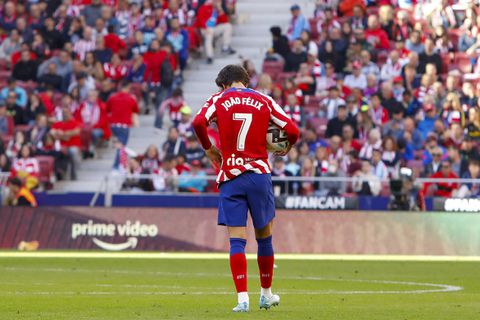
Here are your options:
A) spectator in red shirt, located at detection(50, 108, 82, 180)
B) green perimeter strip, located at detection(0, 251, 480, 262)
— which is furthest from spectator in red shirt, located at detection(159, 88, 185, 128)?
green perimeter strip, located at detection(0, 251, 480, 262)

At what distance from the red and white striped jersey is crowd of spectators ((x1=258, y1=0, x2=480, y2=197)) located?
15580mm

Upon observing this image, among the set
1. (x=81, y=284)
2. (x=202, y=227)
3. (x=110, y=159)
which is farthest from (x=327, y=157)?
(x=81, y=284)

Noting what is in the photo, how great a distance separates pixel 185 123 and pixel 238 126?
20.4 m

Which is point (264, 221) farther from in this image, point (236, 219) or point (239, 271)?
point (239, 271)

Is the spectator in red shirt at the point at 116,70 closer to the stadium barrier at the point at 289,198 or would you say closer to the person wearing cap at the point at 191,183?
the stadium barrier at the point at 289,198

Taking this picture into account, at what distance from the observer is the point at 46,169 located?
3297cm

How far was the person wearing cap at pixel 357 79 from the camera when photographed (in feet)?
109

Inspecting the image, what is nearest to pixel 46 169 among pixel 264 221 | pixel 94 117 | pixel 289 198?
pixel 94 117

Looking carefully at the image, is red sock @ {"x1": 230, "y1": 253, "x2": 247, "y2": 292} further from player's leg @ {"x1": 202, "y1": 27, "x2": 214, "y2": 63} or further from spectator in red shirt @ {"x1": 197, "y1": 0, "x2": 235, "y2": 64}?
player's leg @ {"x1": 202, "y1": 27, "x2": 214, "y2": 63}

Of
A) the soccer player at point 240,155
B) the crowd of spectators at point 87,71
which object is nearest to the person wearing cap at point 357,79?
the crowd of spectators at point 87,71

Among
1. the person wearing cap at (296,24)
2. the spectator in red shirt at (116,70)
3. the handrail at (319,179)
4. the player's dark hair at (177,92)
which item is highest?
the person wearing cap at (296,24)

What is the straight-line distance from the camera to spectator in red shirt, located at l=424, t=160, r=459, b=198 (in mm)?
28328

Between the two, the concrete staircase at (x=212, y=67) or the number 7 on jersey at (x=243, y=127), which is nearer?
the number 7 on jersey at (x=243, y=127)

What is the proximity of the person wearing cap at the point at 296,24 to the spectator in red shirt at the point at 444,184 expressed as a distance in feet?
27.6
